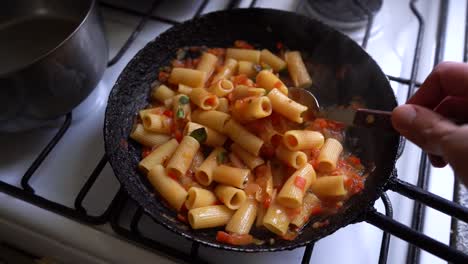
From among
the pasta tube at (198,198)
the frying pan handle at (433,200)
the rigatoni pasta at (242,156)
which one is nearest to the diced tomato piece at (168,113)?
the rigatoni pasta at (242,156)

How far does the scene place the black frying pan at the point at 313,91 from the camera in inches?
29.4

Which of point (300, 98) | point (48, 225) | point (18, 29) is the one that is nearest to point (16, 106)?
point (48, 225)

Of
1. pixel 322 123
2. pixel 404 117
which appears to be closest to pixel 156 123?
pixel 322 123

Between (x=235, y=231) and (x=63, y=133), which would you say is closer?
(x=235, y=231)

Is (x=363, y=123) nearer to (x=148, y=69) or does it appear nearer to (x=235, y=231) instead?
(x=235, y=231)

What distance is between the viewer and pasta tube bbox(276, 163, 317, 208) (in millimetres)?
833

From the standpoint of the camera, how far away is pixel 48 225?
84cm

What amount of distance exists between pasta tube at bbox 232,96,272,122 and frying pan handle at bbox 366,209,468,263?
0.31 m

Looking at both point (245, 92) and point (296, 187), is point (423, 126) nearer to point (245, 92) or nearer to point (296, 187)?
point (296, 187)

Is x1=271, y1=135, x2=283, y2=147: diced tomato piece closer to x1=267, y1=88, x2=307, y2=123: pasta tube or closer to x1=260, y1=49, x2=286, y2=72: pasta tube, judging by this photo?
x1=267, y1=88, x2=307, y2=123: pasta tube

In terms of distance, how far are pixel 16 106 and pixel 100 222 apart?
28 cm

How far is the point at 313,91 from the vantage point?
3.55 ft

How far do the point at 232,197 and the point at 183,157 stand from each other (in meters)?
0.13

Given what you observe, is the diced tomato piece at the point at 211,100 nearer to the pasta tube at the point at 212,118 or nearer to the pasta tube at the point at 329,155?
the pasta tube at the point at 212,118
